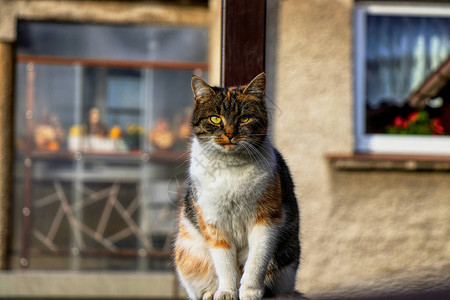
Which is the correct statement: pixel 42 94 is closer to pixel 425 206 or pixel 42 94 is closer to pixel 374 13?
pixel 374 13

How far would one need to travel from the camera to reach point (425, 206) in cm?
384

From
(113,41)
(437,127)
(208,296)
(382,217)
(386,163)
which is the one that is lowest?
(382,217)

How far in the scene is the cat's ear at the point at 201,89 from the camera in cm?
108

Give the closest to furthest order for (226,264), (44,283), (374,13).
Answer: (226,264)
(374,13)
(44,283)

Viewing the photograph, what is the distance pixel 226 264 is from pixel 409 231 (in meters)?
2.95

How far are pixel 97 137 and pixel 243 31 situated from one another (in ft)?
14.3

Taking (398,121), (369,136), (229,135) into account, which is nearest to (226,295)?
(229,135)

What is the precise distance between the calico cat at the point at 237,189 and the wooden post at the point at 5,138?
4.18 m

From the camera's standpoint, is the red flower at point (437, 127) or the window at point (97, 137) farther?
the window at point (97, 137)

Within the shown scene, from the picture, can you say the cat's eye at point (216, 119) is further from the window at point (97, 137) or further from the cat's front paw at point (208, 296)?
the window at point (97, 137)

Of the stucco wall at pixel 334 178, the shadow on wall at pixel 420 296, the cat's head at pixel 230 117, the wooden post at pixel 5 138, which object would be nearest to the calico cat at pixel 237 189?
the cat's head at pixel 230 117

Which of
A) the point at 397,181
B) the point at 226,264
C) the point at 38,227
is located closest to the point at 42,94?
the point at 38,227

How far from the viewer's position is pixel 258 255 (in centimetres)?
112

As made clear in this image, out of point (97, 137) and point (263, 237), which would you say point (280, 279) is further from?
point (97, 137)
